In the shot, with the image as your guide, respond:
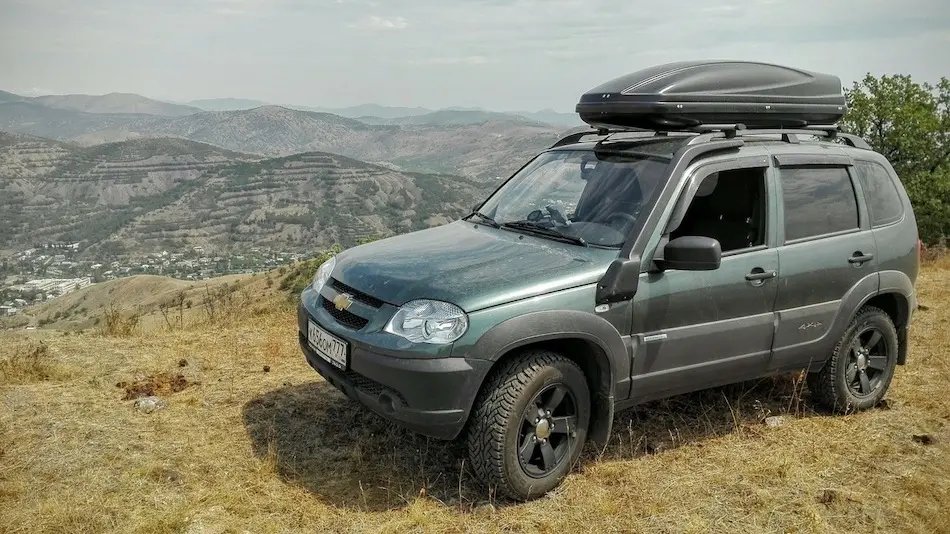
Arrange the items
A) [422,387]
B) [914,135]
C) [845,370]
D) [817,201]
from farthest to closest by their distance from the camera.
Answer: [914,135] → [845,370] → [817,201] → [422,387]

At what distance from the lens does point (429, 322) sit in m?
3.29

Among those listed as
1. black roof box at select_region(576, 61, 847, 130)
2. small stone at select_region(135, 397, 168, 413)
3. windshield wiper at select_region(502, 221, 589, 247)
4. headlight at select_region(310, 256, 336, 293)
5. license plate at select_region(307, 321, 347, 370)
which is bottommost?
small stone at select_region(135, 397, 168, 413)

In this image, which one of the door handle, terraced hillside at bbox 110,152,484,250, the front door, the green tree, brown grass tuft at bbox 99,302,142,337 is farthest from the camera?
terraced hillside at bbox 110,152,484,250

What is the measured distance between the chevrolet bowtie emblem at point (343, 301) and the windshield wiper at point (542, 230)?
4.07 ft

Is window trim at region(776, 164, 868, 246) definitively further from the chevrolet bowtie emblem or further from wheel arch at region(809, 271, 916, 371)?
the chevrolet bowtie emblem

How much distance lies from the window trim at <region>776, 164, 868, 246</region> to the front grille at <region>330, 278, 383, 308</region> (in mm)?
2660

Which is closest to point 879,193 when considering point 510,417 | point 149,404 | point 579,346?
point 579,346

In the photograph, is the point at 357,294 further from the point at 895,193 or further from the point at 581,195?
the point at 895,193

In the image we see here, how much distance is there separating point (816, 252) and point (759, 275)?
0.60m

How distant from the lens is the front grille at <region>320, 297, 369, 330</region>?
3.58 m

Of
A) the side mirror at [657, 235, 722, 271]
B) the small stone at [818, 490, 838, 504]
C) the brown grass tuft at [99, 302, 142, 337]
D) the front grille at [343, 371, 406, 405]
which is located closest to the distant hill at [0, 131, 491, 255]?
the brown grass tuft at [99, 302, 142, 337]

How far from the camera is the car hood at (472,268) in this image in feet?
11.0

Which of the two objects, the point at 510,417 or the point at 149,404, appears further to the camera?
the point at 149,404

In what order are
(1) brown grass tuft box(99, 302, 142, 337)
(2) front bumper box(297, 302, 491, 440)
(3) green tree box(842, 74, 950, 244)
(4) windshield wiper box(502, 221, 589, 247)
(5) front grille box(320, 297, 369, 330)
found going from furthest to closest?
(3) green tree box(842, 74, 950, 244) < (1) brown grass tuft box(99, 302, 142, 337) < (4) windshield wiper box(502, 221, 589, 247) < (5) front grille box(320, 297, 369, 330) < (2) front bumper box(297, 302, 491, 440)
